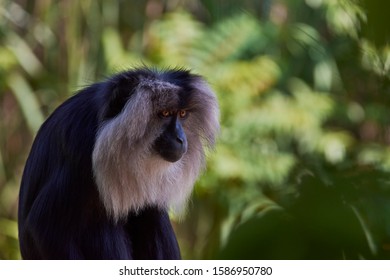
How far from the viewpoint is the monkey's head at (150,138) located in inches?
68.2

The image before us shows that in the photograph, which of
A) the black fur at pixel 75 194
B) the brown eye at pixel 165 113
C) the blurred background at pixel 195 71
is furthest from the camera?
the blurred background at pixel 195 71

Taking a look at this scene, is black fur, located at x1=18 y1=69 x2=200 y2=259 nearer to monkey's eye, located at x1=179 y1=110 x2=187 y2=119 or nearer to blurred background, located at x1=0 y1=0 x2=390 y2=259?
monkey's eye, located at x1=179 y1=110 x2=187 y2=119

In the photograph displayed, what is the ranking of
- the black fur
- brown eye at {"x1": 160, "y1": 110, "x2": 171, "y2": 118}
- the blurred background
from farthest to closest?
the blurred background, brown eye at {"x1": 160, "y1": 110, "x2": 171, "y2": 118}, the black fur

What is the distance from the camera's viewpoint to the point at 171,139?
1784 millimetres

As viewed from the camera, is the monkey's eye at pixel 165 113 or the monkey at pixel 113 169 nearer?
the monkey at pixel 113 169

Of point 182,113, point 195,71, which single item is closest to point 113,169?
point 182,113

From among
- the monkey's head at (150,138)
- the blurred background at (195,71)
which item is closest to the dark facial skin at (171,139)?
the monkey's head at (150,138)

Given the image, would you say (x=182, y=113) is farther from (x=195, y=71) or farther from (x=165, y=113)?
(x=195, y=71)

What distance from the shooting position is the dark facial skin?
5.75 ft

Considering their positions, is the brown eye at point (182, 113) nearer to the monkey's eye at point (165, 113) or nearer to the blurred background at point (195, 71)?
the monkey's eye at point (165, 113)

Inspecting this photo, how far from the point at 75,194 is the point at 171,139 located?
0.29m

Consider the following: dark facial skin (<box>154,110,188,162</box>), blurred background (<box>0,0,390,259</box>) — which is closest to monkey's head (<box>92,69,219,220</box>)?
dark facial skin (<box>154,110,188,162</box>)

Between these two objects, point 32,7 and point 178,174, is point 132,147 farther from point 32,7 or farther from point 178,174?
point 32,7
